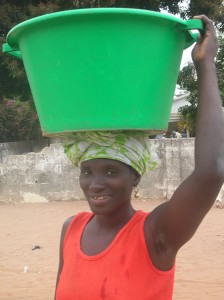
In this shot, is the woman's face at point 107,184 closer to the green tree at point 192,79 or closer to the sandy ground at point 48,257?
the sandy ground at point 48,257

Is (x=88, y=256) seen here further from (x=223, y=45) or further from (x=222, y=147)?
(x=223, y=45)

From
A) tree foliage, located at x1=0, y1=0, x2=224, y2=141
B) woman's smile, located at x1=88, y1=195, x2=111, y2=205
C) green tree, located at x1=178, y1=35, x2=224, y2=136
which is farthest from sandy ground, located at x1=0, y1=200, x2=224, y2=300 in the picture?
green tree, located at x1=178, y1=35, x2=224, y2=136

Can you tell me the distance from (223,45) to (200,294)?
24.2 feet

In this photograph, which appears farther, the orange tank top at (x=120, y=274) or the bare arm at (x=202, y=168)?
the orange tank top at (x=120, y=274)

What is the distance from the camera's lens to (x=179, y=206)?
1.39 meters

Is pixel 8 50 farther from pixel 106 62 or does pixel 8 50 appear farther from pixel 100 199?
pixel 100 199

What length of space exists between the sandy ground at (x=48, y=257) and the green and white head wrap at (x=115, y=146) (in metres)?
2.92

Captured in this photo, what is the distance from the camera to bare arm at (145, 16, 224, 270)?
4.42 ft

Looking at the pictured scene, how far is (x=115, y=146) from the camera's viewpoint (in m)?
1.56

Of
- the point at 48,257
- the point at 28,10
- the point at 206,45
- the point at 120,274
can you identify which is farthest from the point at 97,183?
the point at 28,10

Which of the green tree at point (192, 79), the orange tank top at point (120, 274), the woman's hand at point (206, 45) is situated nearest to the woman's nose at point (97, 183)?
the orange tank top at point (120, 274)

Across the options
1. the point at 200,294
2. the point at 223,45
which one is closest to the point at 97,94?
the point at 200,294

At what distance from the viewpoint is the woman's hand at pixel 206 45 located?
4.64 feet

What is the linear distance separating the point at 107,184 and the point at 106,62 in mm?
412
